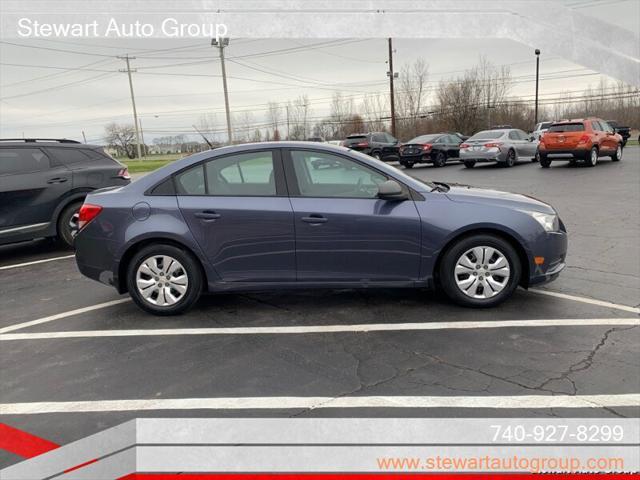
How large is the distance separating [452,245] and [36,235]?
6.33 metres

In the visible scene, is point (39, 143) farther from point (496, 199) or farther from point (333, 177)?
point (496, 199)

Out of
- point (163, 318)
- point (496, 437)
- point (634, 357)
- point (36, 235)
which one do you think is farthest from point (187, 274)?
point (36, 235)

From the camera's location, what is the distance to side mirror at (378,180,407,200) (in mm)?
4441

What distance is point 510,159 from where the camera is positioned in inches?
779

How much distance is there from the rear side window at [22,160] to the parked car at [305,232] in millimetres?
3717

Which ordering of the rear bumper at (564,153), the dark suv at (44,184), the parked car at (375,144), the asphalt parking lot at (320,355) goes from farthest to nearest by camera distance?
the parked car at (375,144)
the rear bumper at (564,153)
the dark suv at (44,184)
the asphalt parking lot at (320,355)

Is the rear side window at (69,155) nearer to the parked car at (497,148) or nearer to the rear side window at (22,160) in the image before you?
the rear side window at (22,160)

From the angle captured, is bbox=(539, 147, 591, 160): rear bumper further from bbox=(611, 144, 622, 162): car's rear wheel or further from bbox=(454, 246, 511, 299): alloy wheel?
bbox=(454, 246, 511, 299): alloy wheel

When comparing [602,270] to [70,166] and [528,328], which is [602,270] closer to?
[528,328]

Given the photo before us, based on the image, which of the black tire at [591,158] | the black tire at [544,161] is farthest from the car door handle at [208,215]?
the black tire at [591,158]

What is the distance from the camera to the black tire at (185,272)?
4.61 metres

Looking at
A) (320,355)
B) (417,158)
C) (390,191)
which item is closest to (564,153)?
(417,158)

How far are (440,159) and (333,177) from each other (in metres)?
18.9

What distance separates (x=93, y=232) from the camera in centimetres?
472
